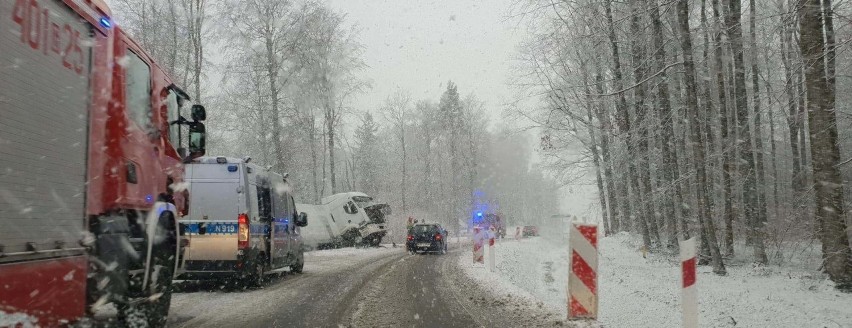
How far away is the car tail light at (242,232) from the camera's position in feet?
35.0

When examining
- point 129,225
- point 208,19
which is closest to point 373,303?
point 129,225

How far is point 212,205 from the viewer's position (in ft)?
35.4

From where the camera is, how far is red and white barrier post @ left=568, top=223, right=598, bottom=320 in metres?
7.02

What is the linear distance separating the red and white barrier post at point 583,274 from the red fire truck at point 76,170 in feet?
15.7

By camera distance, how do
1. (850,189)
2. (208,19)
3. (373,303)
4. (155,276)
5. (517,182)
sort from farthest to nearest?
(517,182), (208,19), (850,189), (373,303), (155,276)

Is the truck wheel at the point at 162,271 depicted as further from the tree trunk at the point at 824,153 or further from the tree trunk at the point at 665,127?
the tree trunk at the point at 665,127

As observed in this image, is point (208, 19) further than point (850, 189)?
Yes

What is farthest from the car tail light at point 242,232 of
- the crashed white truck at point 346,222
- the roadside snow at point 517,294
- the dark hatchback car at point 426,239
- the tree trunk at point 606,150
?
the crashed white truck at point 346,222

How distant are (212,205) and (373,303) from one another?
12.2 ft

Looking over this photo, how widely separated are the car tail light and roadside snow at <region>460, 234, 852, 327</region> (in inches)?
191

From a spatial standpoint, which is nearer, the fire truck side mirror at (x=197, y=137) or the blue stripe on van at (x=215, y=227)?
the fire truck side mirror at (x=197, y=137)

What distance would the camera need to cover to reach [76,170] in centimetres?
441

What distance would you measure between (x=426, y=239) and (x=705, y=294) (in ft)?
55.2

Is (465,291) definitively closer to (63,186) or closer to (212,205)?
(212,205)
